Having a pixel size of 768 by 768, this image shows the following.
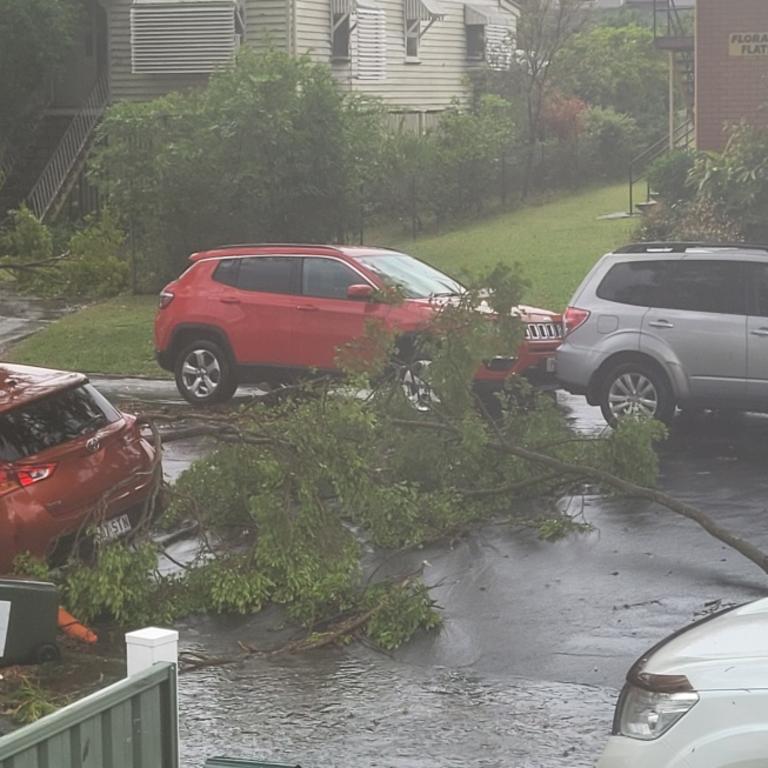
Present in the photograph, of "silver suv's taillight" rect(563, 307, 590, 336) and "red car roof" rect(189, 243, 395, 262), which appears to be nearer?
"silver suv's taillight" rect(563, 307, 590, 336)

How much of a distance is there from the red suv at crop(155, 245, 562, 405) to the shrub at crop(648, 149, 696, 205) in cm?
1032

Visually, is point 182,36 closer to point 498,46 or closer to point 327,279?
point 498,46

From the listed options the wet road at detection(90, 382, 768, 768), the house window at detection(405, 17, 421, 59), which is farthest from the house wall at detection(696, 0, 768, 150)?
the wet road at detection(90, 382, 768, 768)

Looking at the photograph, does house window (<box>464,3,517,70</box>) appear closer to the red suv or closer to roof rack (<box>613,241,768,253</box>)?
the red suv

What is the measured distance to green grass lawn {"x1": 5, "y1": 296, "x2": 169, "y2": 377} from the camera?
21.7 metres

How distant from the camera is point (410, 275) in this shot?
58.5 ft

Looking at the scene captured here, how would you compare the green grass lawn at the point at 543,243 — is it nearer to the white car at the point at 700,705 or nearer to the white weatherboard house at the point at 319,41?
the white weatherboard house at the point at 319,41

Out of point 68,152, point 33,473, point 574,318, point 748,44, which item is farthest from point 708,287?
point 68,152

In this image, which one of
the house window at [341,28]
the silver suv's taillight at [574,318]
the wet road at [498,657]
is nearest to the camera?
the wet road at [498,657]

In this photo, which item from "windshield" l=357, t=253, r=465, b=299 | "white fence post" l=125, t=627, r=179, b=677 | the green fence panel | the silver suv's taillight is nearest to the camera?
the green fence panel

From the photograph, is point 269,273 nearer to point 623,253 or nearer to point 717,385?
point 623,253

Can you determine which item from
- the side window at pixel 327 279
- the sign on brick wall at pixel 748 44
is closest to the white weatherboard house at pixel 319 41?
the sign on brick wall at pixel 748 44

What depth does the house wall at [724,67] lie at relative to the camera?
26922mm

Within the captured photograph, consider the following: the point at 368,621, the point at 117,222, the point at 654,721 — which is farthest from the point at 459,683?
the point at 117,222
